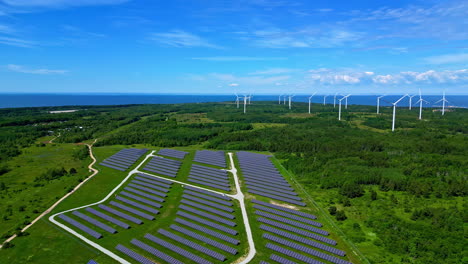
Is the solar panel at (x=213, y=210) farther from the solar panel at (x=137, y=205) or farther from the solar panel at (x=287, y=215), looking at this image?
the solar panel at (x=287, y=215)

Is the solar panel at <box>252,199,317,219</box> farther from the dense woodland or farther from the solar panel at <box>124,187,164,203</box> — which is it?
the solar panel at <box>124,187,164,203</box>

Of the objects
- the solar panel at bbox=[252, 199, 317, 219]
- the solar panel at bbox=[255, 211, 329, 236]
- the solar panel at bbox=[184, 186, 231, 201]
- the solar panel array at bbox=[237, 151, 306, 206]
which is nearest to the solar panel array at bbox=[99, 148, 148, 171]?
the solar panel at bbox=[184, 186, 231, 201]

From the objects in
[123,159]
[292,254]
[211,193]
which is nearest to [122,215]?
[211,193]

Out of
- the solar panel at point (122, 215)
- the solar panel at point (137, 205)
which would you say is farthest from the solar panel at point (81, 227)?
the solar panel at point (137, 205)

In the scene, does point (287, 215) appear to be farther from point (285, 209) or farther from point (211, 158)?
point (211, 158)

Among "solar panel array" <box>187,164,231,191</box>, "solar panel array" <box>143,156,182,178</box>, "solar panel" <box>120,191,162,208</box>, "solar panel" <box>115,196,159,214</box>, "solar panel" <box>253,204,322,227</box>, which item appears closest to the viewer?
"solar panel" <box>253,204,322,227</box>

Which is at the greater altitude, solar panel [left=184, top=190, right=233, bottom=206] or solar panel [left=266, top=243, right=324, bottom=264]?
solar panel [left=184, top=190, right=233, bottom=206]

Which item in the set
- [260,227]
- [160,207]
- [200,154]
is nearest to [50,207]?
[160,207]
